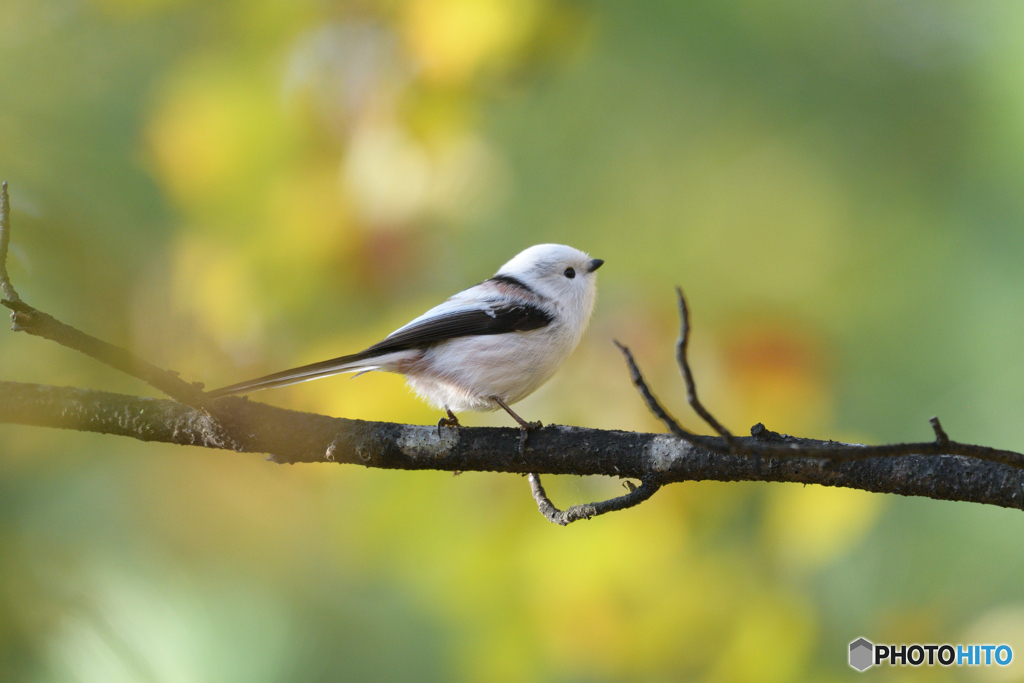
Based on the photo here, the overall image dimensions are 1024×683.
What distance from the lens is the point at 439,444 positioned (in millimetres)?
1460

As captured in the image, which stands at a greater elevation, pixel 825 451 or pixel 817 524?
pixel 817 524

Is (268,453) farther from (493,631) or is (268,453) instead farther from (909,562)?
(909,562)

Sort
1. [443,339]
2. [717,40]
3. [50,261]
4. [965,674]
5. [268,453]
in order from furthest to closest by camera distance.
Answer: [717,40], [50,261], [965,674], [443,339], [268,453]

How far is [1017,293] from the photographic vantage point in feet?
8.75

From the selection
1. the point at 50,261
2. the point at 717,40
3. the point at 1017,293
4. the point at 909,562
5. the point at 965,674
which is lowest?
the point at 965,674

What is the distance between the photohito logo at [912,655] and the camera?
2.21 m

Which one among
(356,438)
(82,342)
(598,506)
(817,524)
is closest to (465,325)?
(356,438)

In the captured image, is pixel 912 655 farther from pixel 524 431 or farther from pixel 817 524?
pixel 524 431

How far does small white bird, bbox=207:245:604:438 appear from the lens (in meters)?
1.79

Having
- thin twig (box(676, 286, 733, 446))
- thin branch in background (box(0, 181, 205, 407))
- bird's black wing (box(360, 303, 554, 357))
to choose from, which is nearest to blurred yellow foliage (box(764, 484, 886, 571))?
bird's black wing (box(360, 303, 554, 357))

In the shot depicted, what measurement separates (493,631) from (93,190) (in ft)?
7.79

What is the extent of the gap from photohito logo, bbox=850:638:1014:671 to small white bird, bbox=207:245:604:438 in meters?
1.36

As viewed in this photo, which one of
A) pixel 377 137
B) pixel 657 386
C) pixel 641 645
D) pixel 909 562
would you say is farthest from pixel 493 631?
pixel 377 137

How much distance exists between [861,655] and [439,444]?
5.44 feet
